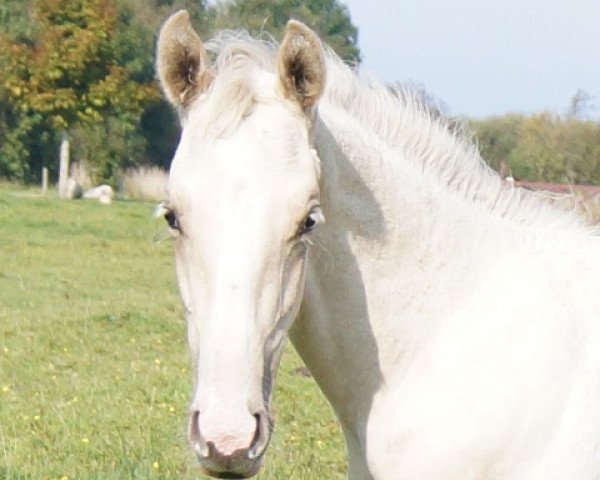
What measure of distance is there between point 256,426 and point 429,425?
68cm

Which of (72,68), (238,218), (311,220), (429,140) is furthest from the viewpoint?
(72,68)

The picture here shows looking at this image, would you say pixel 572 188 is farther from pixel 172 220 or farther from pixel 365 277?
pixel 172 220

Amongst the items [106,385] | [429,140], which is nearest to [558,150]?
[106,385]

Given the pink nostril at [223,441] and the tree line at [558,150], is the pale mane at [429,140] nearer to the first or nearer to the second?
the pink nostril at [223,441]

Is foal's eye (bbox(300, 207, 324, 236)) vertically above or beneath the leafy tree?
above

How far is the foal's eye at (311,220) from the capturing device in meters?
2.86

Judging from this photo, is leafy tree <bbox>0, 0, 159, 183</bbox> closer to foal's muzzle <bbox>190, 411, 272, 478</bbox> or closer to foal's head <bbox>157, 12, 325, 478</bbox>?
foal's head <bbox>157, 12, 325, 478</bbox>

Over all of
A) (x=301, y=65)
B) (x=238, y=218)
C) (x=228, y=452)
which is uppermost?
(x=301, y=65)

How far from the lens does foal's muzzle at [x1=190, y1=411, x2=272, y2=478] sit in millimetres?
2580

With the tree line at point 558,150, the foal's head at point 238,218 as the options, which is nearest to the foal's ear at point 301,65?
the foal's head at point 238,218

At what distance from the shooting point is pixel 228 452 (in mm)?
2576

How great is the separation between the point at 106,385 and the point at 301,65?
5.16 meters

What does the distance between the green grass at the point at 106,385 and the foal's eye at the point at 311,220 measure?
2.16ft

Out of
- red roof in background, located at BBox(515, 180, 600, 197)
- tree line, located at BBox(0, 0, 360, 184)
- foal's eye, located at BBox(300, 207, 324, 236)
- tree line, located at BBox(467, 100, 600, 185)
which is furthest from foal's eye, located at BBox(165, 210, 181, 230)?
tree line, located at BBox(0, 0, 360, 184)
